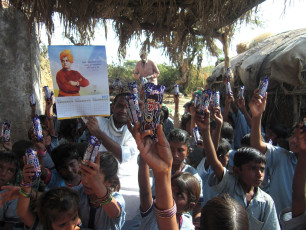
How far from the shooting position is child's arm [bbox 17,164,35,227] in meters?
1.40

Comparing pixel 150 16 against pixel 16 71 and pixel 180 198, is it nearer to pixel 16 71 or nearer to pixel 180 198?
pixel 16 71

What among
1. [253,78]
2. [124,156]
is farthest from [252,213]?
[253,78]

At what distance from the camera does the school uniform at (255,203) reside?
1.75 meters

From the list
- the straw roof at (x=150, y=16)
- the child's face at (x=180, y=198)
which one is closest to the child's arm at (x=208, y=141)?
the child's face at (x=180, y=198)

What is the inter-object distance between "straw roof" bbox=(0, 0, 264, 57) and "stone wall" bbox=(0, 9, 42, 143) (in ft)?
0.68

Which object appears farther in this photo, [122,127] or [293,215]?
[122,127]

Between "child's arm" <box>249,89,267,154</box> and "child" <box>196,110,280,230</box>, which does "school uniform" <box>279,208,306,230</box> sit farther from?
"child's arm" <box>249,89,267,154</box>

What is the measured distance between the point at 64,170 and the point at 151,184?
73 centimetres

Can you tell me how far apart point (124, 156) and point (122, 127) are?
1.19 ft

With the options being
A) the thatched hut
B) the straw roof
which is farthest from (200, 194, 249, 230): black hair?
the thatched hut

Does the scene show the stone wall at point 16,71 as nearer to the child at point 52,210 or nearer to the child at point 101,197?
the child at point 101,197

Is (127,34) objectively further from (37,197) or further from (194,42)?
(37,197)

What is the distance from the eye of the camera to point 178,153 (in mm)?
2211

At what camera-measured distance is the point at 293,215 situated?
174cm
